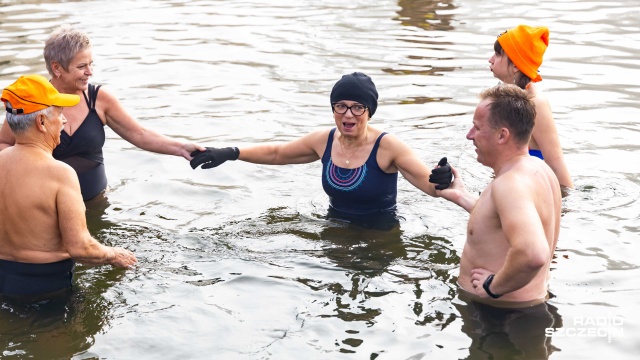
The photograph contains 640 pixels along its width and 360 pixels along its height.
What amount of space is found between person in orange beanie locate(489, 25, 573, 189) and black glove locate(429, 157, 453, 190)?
58.1 inches

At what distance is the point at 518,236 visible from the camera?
5.19 m

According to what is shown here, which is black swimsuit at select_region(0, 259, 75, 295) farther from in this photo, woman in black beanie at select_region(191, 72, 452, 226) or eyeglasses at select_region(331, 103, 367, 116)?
eyeglasses at select_region(331, 103, 367, 116)

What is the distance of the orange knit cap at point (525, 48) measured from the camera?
7.61 meters

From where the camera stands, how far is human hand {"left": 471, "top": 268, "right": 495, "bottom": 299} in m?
5.73

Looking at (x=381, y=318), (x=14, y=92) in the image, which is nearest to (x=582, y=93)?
(x=381, y=318)

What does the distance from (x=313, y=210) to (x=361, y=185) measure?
3.66 feet

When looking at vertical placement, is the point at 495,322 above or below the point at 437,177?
below

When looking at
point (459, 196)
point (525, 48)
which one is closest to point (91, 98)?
point (459, 196)

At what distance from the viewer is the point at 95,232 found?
326 inches

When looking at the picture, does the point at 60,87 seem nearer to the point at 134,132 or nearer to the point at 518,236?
the point at 134,132

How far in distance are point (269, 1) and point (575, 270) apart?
47.4 feet

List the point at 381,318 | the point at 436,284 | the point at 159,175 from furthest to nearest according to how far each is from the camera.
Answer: the point at 159,175, the point at 436,284, the point at 381,318

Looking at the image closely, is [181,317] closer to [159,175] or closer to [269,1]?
[159,175]

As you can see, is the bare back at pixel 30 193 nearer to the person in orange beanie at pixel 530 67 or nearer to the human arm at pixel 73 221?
the human arm at pixel 73 221
